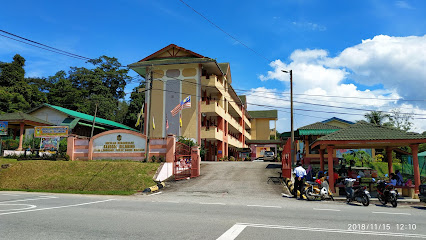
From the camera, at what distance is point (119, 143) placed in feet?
75.3

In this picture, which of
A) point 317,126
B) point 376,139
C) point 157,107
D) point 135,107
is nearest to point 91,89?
point 135,107

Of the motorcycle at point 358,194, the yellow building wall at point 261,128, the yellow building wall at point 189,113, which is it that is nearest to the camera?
the motorcycle at point 358,194

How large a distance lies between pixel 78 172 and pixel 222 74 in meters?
23.3

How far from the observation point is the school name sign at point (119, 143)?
2264 cm

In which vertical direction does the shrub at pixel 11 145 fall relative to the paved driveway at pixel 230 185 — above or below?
above

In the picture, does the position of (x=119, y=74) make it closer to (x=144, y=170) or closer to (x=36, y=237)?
(x=144, y=170)

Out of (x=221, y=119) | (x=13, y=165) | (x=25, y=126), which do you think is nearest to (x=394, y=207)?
(x=13, y=165)

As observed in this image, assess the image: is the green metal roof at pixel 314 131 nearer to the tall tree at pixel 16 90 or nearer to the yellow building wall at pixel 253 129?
the tall tree at pixel 16 90

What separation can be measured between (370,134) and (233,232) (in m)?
12.3

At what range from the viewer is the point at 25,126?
103 ft

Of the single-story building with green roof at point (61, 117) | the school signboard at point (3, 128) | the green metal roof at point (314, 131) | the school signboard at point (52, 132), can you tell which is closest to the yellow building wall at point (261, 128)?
the single-story building with green roof at point (61, 117)

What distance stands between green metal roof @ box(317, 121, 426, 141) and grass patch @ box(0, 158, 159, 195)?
10.8m

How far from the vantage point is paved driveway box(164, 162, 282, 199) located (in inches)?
624

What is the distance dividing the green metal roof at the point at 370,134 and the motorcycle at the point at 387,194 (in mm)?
3184
